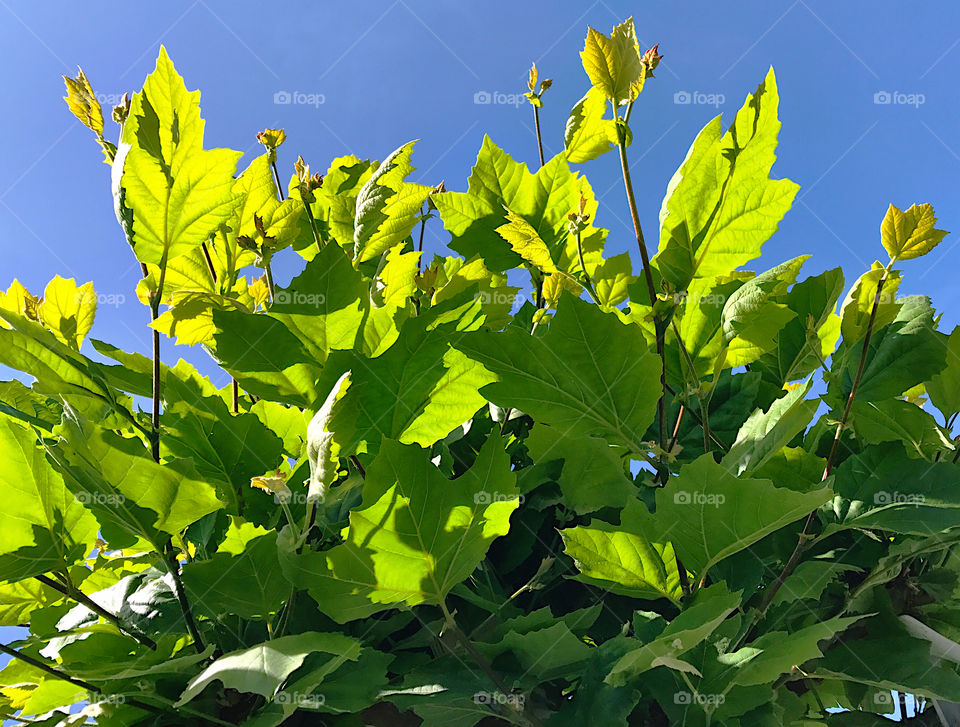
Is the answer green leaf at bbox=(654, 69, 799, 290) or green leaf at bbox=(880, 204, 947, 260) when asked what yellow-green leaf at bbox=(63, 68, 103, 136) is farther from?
green leaf at bbox=(880, 204, 947, 260)

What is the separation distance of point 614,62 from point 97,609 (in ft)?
2.03

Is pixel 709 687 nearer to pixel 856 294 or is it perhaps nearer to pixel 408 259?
pixel 856 294

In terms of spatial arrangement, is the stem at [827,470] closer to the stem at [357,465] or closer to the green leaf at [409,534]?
the green leaf at [409,534]

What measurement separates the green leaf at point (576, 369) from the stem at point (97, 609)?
0.36 metres

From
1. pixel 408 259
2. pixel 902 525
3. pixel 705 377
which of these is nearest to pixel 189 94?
pixel 408 259

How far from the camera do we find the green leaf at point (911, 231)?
56cm

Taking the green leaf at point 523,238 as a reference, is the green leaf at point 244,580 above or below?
below

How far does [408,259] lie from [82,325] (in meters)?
0.42

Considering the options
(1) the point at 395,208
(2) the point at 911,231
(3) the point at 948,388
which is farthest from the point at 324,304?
(3) the point at 948,388

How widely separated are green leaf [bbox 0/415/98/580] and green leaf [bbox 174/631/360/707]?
0.18 metres

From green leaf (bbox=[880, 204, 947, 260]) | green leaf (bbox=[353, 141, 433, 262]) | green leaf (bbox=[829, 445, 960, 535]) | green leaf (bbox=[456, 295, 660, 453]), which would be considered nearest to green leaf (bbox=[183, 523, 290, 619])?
green leaf (bbox=[456, 295, 660, 453])

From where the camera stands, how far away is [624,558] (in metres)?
0.51

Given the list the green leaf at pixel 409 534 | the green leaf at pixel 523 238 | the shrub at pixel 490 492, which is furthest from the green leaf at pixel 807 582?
the green leaf at pixel 523 238

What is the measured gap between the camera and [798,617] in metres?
0.56
